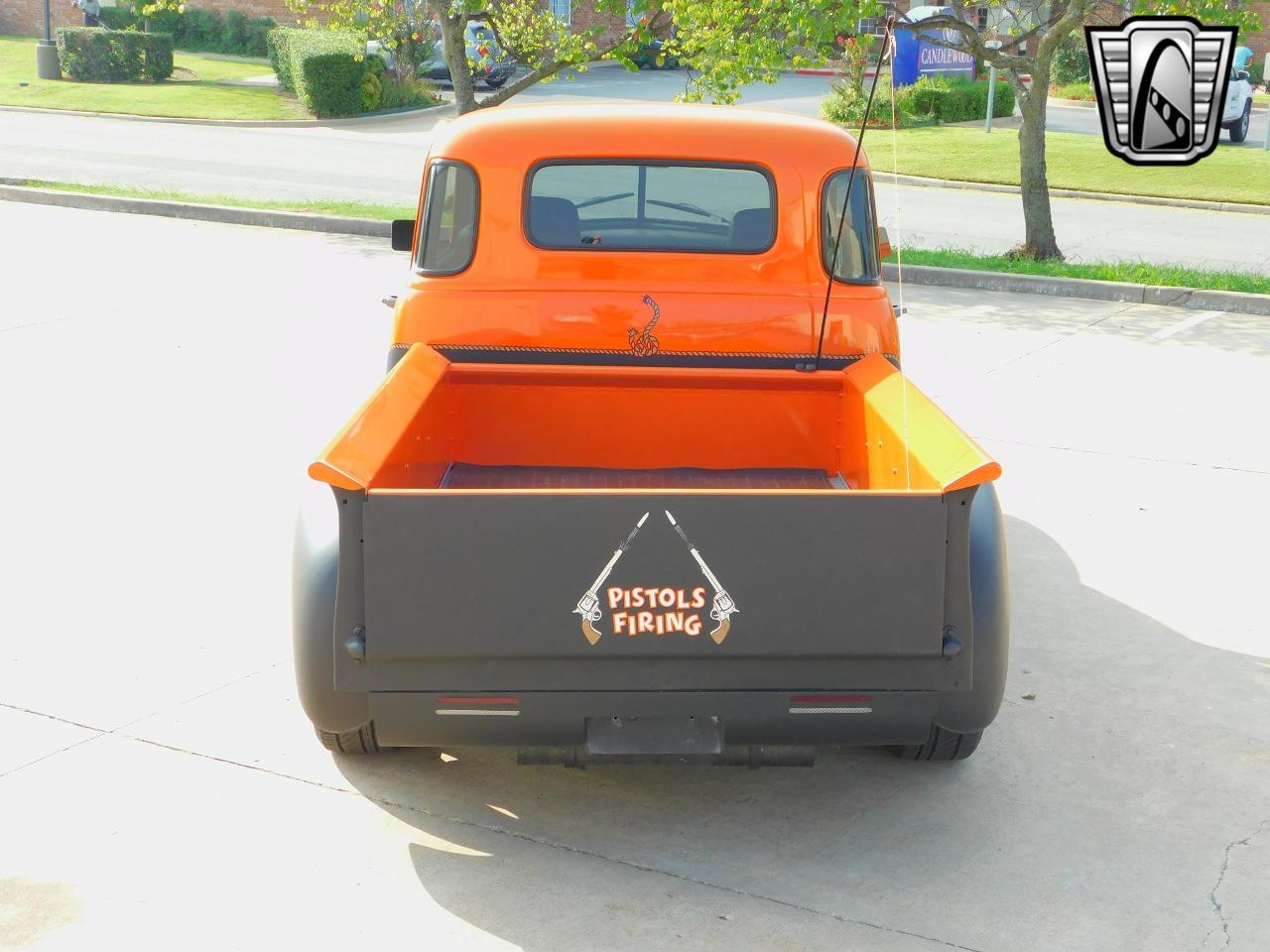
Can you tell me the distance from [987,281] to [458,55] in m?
6.01

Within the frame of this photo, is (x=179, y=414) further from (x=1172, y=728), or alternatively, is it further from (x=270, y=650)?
(x=1172, y=728)

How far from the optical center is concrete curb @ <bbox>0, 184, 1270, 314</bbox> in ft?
40.4

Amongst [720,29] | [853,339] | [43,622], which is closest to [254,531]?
[43,622]

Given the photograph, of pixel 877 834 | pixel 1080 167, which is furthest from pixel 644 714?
pixel 1080 167

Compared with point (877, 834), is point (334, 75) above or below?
above

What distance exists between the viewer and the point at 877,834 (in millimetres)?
4363

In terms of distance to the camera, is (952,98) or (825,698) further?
(952,98)

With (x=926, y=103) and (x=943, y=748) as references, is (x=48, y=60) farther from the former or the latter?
(x=943, y=748)

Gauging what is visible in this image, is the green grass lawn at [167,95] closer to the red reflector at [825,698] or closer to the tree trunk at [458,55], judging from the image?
the tree trunk at [458,55]

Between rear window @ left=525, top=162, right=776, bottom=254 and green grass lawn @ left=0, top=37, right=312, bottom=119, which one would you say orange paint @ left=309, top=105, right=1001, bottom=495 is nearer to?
rear window @ left=525, top=162, right=776, bottom=254

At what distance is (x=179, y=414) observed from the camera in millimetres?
8750

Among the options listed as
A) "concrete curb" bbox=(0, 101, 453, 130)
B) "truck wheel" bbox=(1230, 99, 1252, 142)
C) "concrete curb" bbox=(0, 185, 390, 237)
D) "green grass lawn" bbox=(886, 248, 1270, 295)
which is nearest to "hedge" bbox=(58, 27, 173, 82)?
"concrete curb" bbox=(0, 101, 453, 130)

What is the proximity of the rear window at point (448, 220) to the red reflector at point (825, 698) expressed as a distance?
2788mm

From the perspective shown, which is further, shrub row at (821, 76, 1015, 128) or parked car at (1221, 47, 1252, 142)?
shrub row at (821, 76, 1015, 128)
